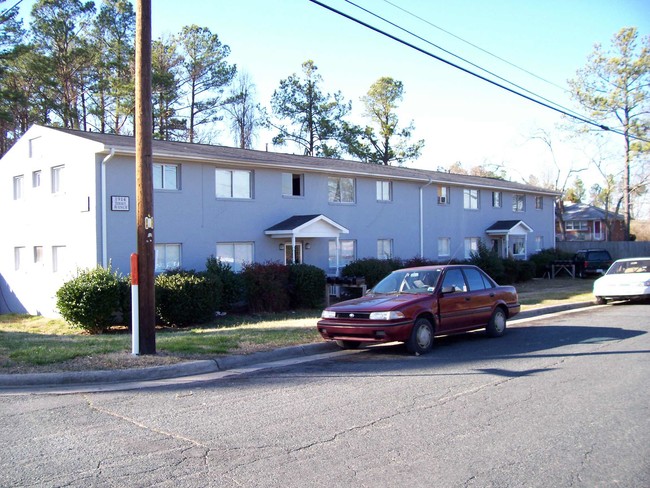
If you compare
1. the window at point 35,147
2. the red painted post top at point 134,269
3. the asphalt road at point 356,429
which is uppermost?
the window at point 35,147

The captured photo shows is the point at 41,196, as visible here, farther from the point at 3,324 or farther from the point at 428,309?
the point at 428,309

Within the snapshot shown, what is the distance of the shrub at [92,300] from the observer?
1698 cm

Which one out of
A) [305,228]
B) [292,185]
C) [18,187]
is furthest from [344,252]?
[18,187]

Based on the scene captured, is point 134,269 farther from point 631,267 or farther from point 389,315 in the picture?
point 631,267

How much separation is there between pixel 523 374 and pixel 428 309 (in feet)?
8.27

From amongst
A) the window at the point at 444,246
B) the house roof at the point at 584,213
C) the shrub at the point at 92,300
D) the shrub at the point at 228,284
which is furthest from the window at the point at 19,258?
the house roof at the point at 584,213

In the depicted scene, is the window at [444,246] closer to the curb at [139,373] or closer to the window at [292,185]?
the window at [292,185]

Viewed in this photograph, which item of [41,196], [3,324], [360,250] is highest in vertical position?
[41,196]

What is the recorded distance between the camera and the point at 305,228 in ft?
75.7

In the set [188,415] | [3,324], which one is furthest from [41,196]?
[188,415]

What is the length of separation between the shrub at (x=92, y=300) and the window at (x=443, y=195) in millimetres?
18734

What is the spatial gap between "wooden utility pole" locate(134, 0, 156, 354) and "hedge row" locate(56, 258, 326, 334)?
7.65 m

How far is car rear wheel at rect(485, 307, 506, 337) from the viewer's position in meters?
12.8

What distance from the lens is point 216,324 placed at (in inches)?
710
